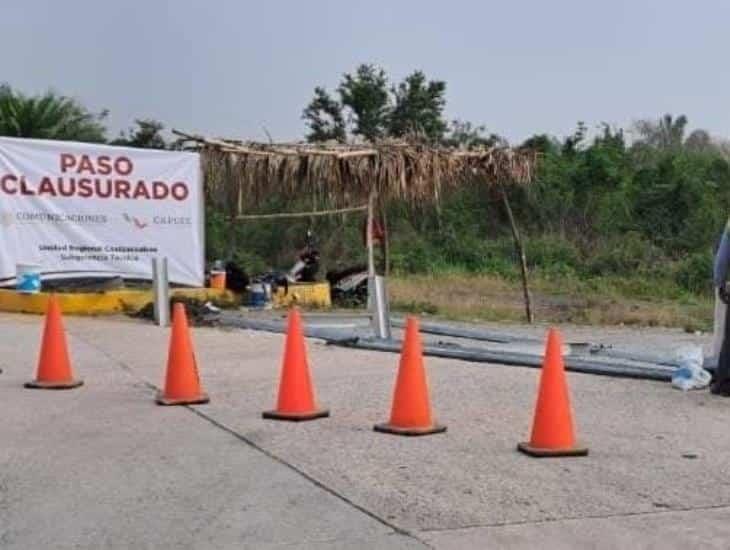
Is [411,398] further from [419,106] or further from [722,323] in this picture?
[419,106]

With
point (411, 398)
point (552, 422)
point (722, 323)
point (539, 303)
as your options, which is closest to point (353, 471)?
point (411, 398)

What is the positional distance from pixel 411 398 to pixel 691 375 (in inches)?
123

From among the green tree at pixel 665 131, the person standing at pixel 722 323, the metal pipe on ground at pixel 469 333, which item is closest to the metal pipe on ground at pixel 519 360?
the person standing at pixel 722 323

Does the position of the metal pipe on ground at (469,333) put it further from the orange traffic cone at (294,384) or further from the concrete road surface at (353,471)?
the orange traffic cone at (294,384)

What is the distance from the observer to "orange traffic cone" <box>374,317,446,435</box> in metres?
7.55

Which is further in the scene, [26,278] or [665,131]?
[665,131]

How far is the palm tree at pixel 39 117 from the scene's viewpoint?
31.9m

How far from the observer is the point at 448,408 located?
340 inches

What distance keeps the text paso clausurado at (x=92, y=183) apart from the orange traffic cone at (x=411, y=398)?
33.4ft

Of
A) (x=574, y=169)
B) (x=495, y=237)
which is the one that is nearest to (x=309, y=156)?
(x=495, y=237)

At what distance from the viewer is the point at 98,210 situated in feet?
55.4

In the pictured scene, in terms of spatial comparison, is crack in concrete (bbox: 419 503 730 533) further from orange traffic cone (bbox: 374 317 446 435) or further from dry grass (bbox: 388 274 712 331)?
dry grass (bbox: 388 274 712 331)

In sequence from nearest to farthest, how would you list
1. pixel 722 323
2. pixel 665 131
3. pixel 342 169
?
1. pixel 722 323
2. pixel 342 169
3. pixel 665 131

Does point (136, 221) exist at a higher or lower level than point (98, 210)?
lower
